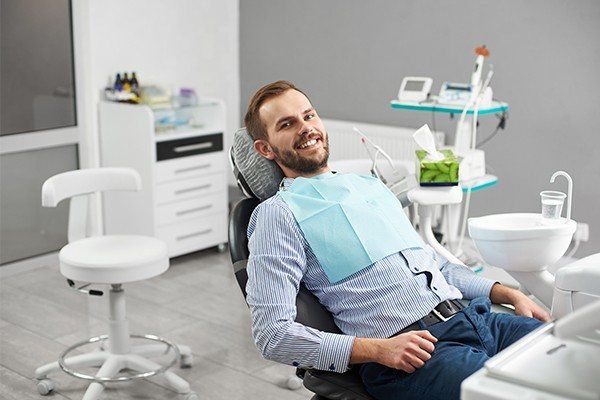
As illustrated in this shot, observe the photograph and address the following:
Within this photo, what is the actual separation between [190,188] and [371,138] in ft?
3.11

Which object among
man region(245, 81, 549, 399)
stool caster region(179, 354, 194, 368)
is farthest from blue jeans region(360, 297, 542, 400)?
stool caster region(179, 354, 194, 368)

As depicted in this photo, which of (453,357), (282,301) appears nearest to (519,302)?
(453,357)

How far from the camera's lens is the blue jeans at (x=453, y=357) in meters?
1.75

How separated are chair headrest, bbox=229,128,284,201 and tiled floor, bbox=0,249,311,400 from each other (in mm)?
970

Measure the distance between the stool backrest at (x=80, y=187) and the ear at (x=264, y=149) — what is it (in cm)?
103

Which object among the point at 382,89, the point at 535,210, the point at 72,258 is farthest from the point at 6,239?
the point at 535,210

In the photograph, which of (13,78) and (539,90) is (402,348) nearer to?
(539,90)

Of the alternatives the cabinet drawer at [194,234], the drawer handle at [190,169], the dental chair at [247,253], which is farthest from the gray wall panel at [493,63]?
the dental chair at [247,253]

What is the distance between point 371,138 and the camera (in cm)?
430

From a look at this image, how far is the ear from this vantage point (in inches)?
86.5

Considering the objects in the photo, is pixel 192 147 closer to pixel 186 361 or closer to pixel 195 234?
pixel 195 234

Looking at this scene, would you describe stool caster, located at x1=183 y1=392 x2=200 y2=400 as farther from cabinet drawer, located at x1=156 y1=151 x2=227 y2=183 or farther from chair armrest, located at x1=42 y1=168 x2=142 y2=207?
cabinet drawer, located at x1=156 y1=151 x2=227 y2=183

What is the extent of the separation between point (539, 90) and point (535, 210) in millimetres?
552

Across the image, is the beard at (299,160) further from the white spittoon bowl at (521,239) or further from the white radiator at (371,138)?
the white radiator at (371,138)
